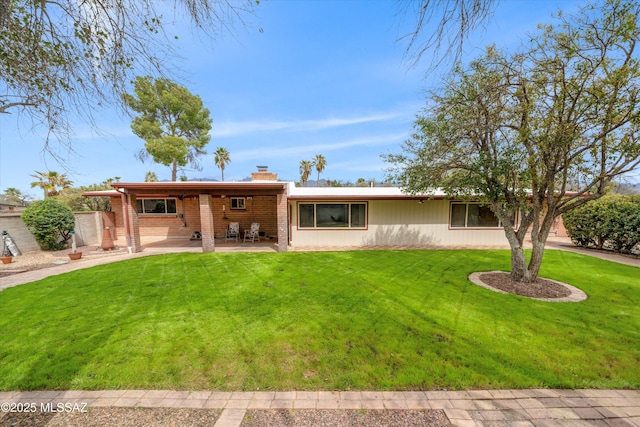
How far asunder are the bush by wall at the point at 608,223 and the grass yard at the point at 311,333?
3817 mm

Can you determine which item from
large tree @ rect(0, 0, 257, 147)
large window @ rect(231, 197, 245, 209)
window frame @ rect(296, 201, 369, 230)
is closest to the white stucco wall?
window frame @ rect(296, 201, 369, 230)

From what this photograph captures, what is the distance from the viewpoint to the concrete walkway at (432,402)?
2246mm

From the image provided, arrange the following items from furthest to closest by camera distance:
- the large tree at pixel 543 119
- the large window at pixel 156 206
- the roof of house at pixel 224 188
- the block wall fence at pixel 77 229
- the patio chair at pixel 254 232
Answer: the large window at pixel 156 206 → the patio chair at pixel 254 232 → the block wall fence at pixel 77 229 → the roof of house at pixel 224 188 → the large tree at pixel 543 119

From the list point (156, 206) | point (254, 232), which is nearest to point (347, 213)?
point (254, 232)

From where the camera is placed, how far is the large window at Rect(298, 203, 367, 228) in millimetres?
10633

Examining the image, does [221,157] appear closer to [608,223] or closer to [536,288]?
[536,288]

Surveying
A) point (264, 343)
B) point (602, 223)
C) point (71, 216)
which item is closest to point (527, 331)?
point (264, 343)

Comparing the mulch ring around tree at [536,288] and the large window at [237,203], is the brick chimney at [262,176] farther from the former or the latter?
the mulch ring around tree at [536,288]

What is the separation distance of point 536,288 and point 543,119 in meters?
3.64

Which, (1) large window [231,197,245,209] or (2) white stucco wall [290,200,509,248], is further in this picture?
(1) large window [231,197,245,209]

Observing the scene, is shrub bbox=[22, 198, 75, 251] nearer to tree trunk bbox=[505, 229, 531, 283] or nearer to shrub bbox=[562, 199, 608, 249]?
tree trunk bbox=[505, 229, 531, 283]

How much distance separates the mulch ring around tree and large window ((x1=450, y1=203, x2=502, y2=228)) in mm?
4834

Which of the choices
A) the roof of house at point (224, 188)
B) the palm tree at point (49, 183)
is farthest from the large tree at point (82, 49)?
the palm tree at point (49, 183)

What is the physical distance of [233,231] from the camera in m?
12.1
